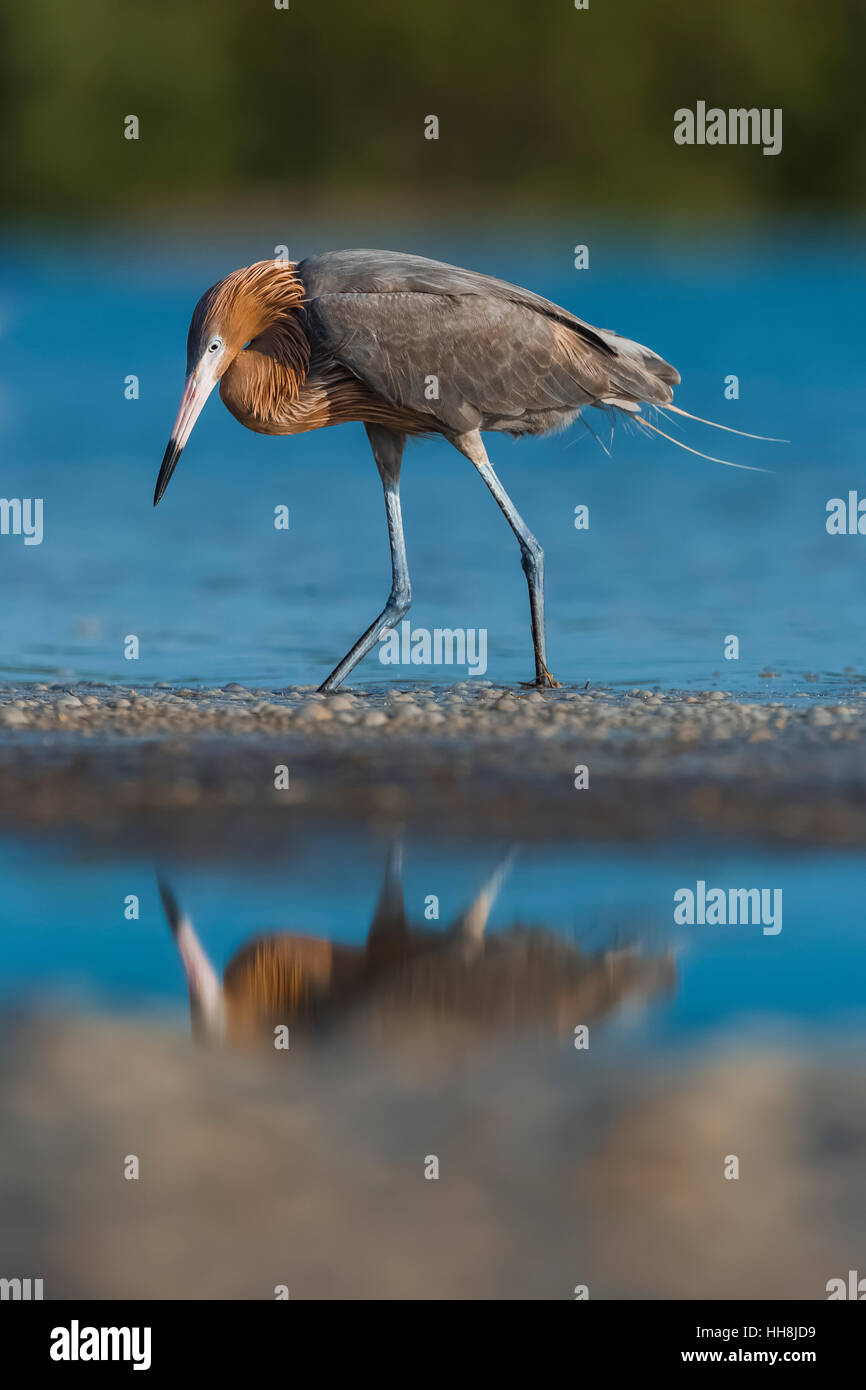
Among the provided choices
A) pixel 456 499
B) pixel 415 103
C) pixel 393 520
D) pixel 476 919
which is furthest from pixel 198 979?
pixel 415 103

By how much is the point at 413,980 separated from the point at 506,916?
493 millimetres

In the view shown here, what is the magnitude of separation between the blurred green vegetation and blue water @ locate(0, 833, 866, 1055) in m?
19.6

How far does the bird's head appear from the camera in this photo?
26.3 feet

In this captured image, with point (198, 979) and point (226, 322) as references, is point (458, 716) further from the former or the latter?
point (198, 979)

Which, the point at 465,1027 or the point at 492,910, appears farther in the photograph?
the point at 492,910

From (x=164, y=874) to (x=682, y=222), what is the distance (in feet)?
69.5

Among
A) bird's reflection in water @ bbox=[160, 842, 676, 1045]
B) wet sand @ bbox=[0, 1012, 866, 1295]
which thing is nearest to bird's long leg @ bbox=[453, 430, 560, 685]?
bird's reflection in water @ bbox=[160, 842, 676, 1045]

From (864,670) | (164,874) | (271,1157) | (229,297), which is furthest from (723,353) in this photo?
(271,1157)

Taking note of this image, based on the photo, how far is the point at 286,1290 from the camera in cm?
346

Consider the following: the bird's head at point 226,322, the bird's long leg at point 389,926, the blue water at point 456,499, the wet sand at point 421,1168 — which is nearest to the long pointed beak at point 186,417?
the bird's head at point 226,322

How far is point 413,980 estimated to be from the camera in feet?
15.2

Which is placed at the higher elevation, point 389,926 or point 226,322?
point 226,322

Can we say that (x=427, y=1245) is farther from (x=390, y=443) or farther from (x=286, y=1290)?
(x=390, y=443)

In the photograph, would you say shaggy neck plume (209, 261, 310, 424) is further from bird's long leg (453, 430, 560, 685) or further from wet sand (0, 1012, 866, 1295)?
wet sand (0, 1012, 866, 1295)
